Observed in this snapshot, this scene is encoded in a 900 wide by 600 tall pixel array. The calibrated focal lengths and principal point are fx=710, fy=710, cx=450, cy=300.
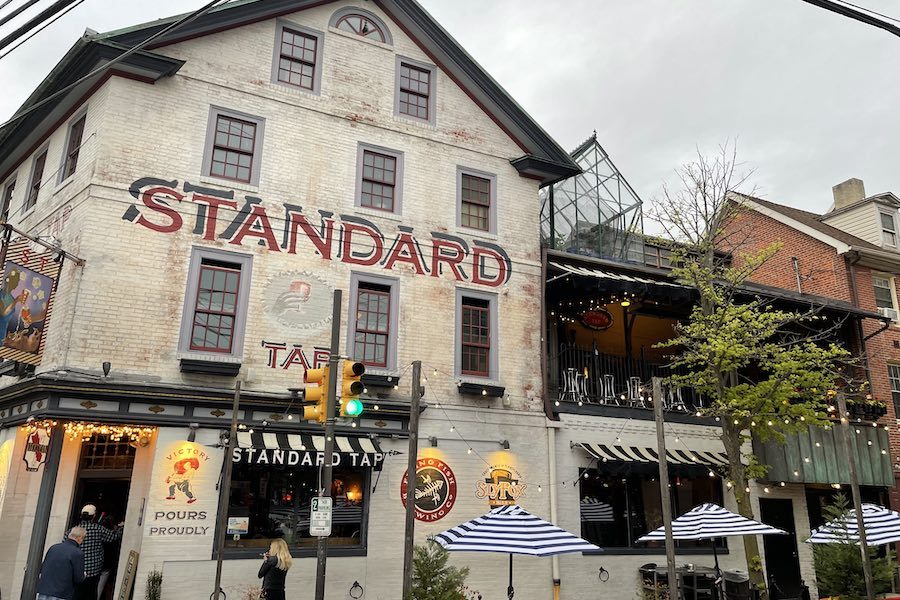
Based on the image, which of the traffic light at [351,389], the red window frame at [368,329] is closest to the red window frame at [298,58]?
the red window frame at [368,329]

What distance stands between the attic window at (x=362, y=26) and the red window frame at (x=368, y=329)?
255 inches

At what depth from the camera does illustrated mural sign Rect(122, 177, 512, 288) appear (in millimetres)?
14211

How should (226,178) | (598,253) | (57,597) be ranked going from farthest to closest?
1. (598,253)
2. (226,178)
3. (57,597)

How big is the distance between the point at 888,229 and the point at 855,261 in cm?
416

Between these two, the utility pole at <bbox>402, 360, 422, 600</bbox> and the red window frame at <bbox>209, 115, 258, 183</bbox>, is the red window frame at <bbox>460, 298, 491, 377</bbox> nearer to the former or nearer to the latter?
the utility pole at <bbox>402, 360, 422, 600</bbox>

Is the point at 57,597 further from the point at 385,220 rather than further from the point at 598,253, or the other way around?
the point at 598,253

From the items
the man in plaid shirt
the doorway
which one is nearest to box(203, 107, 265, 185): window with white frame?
the man in plaid shirt

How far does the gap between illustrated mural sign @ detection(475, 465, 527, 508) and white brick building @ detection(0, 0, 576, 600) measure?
84mm

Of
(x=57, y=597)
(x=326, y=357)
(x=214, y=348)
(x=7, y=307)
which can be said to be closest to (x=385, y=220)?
(x=326, y=357)

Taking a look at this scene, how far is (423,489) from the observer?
1528cm

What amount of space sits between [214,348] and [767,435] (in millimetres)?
12502

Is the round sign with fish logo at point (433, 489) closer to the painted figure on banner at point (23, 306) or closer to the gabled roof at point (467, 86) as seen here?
the painted figure on banner at point (23, 306)

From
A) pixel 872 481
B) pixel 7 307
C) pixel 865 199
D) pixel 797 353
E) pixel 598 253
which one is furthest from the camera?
pixel 865 199

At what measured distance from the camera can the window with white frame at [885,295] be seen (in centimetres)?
2425
